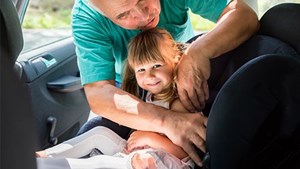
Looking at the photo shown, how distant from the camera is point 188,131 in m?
1.58

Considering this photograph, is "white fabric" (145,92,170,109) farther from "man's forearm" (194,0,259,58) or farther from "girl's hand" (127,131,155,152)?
"man's forearm" (194,0,259,58)

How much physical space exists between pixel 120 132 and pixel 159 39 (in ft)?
1.37

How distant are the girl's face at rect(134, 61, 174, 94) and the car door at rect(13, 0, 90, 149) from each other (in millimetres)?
834

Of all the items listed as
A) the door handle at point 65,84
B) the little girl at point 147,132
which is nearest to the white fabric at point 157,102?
the little girl at point 147,132

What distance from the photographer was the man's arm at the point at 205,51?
64.2 inches

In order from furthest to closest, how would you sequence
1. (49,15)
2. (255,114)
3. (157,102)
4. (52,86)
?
(49,15)
(52,86)
(157,102)
(255,114)

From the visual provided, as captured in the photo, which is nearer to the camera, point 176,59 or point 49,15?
point 176,59

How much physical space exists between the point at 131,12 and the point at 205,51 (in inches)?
11.4

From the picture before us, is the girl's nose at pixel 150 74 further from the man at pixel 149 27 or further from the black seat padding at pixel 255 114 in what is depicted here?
the black seat padding at pixel 255 114

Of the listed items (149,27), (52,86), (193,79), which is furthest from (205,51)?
(52,86)

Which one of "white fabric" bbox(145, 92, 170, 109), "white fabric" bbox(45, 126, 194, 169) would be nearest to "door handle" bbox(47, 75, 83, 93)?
"white fabric" bbox(45, 126, 194, 169)

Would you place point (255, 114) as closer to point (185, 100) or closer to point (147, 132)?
point (185, 100)

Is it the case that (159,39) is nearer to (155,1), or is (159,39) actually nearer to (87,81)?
(155,1)

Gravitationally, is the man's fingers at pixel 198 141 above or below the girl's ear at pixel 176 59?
below
